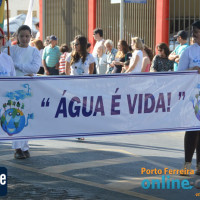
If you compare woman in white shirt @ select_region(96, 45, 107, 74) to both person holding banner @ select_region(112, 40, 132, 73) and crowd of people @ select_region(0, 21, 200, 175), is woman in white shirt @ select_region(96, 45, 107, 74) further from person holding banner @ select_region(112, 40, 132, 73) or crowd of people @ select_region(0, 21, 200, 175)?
person holding banner @ select_region(112, 40, 132, 73)

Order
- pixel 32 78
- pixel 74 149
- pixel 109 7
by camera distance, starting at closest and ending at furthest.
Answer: pixel 32 78
pixel 74 149
pixel 109 7

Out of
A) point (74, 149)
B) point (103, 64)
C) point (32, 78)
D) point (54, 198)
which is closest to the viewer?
point (54, 198)

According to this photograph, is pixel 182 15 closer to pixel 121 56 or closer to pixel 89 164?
pixel 121 56

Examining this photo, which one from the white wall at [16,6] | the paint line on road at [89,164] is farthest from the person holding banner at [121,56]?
the white wall at [16,6]

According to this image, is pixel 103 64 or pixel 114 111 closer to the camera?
pixel 114 111

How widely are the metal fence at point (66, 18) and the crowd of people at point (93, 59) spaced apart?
553 centimetres

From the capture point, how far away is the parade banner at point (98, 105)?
748cm

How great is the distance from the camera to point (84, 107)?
25.3 ft

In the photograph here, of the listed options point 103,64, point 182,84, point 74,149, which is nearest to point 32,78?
point 182,84

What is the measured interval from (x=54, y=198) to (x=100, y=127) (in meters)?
1.17

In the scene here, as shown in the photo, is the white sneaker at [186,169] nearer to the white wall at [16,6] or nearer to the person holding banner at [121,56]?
the person holding banner at [121,56]

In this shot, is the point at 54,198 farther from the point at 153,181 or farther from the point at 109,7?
the point at 109,7

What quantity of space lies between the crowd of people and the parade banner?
1.01 ft

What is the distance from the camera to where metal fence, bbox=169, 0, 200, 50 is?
2028 centimetres
